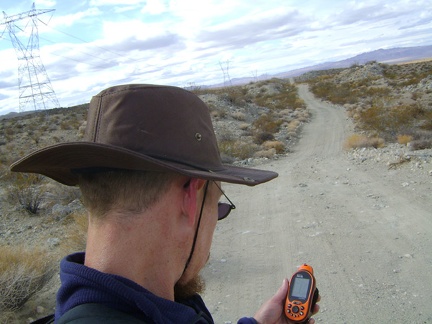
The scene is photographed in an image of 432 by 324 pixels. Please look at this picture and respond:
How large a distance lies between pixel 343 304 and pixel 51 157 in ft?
12.1

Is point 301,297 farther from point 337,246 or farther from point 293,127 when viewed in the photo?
point 293,127

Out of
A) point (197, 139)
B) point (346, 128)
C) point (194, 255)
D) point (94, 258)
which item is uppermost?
point (197, 139)

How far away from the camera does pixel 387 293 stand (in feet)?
14.2

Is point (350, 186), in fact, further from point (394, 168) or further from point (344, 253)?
point (344, 253)

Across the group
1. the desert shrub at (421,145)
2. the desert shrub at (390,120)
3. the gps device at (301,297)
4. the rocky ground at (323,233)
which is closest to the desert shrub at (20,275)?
the rocky ground at (323,233)

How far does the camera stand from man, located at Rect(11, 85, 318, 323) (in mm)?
1228

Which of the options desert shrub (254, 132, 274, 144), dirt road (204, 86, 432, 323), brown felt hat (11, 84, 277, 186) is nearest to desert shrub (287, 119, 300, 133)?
desert shrub (254, 132, 274, 144)

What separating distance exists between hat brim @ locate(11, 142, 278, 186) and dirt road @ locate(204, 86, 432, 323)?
3.16m

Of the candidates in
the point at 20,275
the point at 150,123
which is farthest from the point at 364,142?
the point at 150,123

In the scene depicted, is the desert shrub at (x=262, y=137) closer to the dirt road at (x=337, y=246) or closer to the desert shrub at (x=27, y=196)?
the dirt road at (x=337, y=246)

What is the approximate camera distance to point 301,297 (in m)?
2.14

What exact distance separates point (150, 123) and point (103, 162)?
8.0 inches

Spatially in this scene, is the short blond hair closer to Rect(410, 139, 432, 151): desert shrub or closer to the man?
the man

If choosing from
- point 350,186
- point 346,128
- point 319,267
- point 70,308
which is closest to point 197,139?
point 70,308
